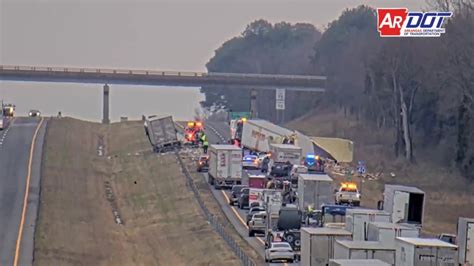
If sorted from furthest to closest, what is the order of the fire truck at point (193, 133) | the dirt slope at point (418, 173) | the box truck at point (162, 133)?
the fire truck at point (193, 133) < the box truck at point (162, 133) < the dirt slope at point (418, 173)

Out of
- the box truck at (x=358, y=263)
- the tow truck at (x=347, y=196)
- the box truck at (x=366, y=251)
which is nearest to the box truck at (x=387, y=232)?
the box truck at (x=366, y=251)

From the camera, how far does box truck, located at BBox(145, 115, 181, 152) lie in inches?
4771

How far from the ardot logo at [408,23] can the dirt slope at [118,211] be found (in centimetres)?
2063

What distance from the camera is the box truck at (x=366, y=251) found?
158 feet

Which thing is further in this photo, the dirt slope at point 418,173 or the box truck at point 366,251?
the dirt slope at point 418,173

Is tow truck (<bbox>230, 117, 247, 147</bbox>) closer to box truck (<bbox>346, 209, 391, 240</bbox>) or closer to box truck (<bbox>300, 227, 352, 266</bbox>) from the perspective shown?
box truck (<bbox>346, 209, 391, 240</bbox>)

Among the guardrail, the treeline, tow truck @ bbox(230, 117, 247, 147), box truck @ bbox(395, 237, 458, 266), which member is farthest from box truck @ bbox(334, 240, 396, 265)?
tow truck @ bbox(230, 117, 247, 147)

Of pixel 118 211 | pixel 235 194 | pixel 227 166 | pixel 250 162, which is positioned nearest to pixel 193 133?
pixel 250 162

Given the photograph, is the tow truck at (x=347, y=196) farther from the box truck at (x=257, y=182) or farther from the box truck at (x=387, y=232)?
the box truck at (x=387, y=232)

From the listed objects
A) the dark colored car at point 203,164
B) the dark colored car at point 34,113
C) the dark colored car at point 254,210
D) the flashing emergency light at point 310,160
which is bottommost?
the dark colored car at point 34,113

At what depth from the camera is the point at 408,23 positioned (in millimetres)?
107625

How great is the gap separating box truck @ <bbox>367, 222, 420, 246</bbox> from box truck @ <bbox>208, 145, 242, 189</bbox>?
3736cm

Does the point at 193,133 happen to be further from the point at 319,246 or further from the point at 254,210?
the point at 319,246

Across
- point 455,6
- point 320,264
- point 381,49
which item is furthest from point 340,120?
point 320,264
